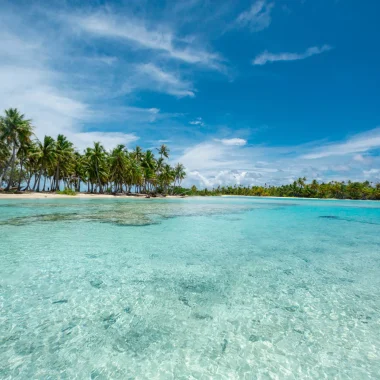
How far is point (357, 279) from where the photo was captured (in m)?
5.39

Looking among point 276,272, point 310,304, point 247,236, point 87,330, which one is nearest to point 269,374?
point 310,304

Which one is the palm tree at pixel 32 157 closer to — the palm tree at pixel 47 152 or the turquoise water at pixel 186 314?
the palm tree at pixel 47 152

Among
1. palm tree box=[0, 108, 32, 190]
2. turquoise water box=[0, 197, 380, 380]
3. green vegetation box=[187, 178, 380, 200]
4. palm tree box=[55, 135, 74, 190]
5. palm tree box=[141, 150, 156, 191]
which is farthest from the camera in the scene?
green vegetation box=[187, 178, 380, 200]

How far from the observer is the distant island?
3494cm

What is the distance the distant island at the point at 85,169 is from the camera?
34.9 metres

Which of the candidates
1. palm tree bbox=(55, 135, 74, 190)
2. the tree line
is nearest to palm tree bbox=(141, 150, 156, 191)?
the tree line

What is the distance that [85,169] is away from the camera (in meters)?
54.0

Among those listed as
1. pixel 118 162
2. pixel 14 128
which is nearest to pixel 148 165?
pixel 118 162

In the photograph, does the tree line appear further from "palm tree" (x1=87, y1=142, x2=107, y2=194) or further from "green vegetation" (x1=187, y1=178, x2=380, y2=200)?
"green vegetation" (x1=187, y1=178, x2=380, y2=200)

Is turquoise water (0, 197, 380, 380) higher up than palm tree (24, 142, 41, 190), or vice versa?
palm tree (24, 142, 41, 190)

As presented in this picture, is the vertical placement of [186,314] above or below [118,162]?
Result: below

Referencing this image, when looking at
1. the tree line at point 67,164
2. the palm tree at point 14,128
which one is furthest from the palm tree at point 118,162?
the palm tree at point 14,128

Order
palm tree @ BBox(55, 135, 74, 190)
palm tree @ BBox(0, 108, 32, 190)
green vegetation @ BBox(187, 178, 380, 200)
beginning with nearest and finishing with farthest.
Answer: palm tree @ BBox(0, 108, 32, 190) → palm tree @ BBox(55, 135, 74, 190) → green vegetation @ BBox(187, 178, 380, 200)

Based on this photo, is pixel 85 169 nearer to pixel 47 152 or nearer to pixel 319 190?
pixel 47 152
